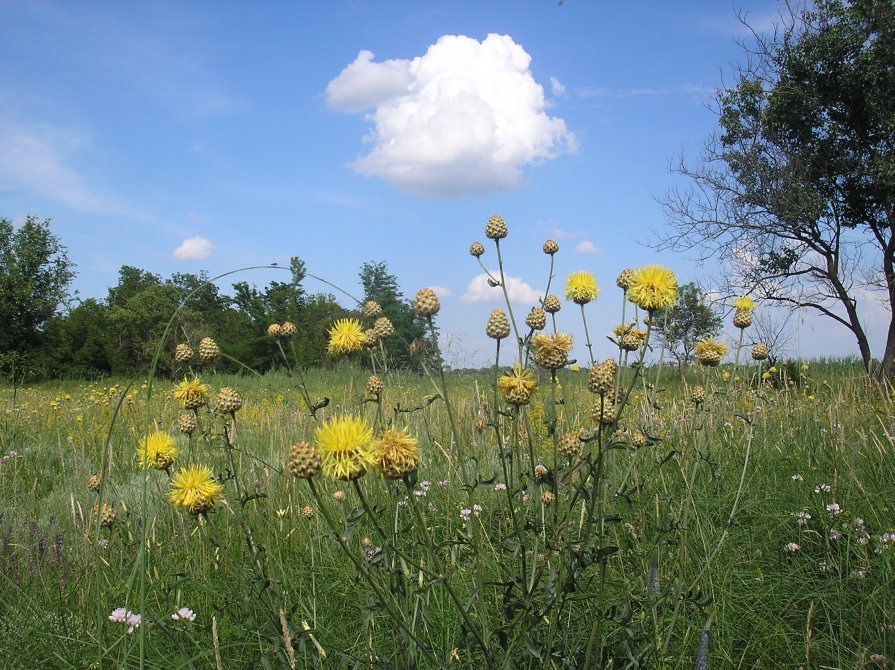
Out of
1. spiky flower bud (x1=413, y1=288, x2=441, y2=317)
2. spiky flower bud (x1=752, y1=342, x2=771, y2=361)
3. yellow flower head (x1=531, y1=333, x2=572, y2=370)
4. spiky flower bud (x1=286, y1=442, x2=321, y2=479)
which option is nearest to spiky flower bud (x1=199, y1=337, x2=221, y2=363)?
spiky flower bud (x1=413, y1=288, x2=441, y2=317)

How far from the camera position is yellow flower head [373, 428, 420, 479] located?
1.24m

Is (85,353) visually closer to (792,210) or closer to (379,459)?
(792,210)

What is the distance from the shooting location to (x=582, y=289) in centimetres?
241

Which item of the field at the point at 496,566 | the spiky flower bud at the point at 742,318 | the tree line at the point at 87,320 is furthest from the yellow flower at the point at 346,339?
the tree line at the point at 87,320

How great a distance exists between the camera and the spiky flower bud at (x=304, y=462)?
1304mm

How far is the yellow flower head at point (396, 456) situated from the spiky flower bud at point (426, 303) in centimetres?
47

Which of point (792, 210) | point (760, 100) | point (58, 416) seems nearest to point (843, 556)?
point (58, 416)

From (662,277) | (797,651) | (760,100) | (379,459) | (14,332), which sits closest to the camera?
(379,459)

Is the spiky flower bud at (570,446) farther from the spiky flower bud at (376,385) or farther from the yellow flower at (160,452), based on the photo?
the yellow flower at (160,452)

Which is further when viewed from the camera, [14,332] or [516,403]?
[14,332]

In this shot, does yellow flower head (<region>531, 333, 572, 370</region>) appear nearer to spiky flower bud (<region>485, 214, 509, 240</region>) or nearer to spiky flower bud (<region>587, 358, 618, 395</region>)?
spiky flower bud (<region>587, 358, 618, 395</region>)

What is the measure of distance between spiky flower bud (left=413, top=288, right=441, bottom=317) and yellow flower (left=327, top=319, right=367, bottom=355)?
1.57 feet

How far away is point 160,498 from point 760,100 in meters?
17.9

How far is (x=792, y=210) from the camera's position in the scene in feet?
50.8
